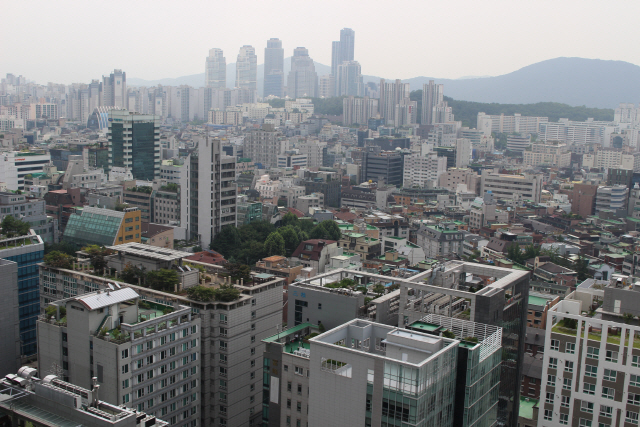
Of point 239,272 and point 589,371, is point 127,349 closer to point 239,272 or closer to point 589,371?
point 239,272

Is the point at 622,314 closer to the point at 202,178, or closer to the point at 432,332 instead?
the point at 432,332

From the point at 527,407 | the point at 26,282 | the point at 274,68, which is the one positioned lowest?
the point at 527,407

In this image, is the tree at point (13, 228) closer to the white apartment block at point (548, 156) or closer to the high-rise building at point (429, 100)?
the white apartment block at point (548, 156)

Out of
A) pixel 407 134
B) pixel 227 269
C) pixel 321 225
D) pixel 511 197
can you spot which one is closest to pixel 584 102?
pixel 407 134

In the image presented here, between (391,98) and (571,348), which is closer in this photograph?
(571,348)

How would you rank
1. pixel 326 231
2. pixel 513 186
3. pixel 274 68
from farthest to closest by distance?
pixel 274 68 < pixel 513 186 < pixel 326 231

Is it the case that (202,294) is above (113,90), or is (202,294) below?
below

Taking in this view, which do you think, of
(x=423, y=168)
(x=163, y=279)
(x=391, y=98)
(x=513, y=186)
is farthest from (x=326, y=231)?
(x=391, y=98)
